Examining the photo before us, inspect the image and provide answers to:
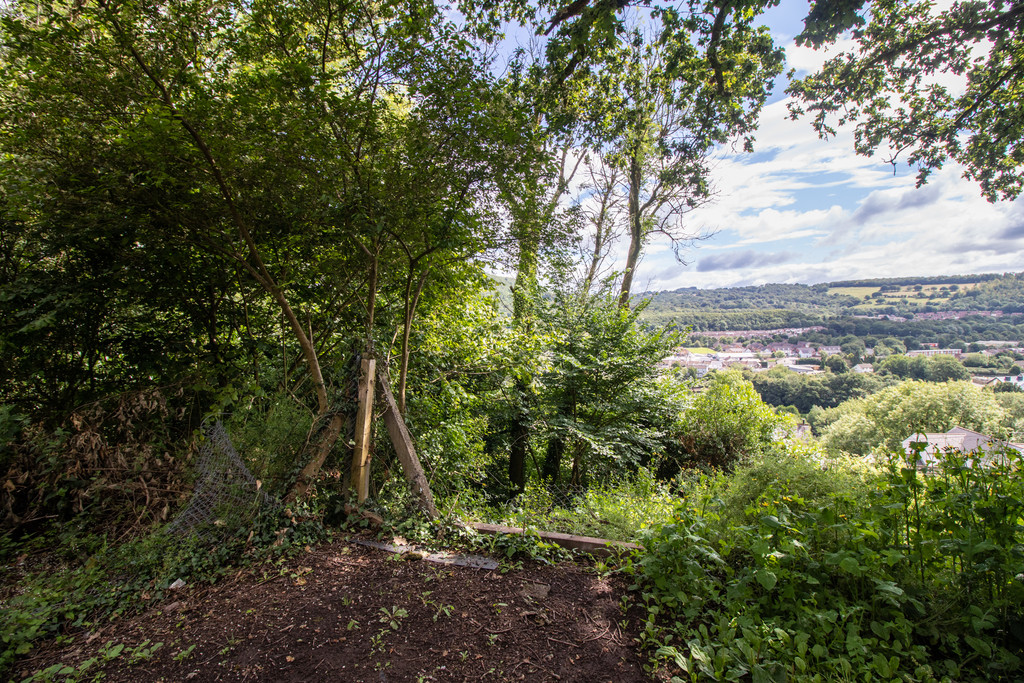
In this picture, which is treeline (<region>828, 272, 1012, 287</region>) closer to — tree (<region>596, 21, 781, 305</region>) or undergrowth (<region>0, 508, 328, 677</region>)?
tree (<region>596, 21, 781, 305</region>)

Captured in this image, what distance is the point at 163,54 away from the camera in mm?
2990

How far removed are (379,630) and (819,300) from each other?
50.4 metres

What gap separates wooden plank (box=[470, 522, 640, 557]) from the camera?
271cm

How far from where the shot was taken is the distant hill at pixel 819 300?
2752cm

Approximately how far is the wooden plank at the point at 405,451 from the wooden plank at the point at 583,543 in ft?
1.92

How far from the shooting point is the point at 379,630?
83.8 inches

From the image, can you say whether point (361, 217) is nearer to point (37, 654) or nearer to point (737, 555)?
point (37, 654)

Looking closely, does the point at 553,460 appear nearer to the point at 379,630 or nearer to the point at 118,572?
the point at 379,630

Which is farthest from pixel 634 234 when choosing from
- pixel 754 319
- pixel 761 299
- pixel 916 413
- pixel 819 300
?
pixel 761 299

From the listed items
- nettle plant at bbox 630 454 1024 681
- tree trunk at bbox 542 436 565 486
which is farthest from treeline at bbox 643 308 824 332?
nettle plant at bbox 630 454 1024 681

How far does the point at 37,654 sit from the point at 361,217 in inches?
121

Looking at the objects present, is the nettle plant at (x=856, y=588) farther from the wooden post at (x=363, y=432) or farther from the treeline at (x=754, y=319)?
the treeline at (x=754, y=319)

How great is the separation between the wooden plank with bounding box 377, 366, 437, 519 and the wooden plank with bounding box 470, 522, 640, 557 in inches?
23.1

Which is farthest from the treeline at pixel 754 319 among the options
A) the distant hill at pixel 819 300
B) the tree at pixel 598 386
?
the tree at pixel 598 386
